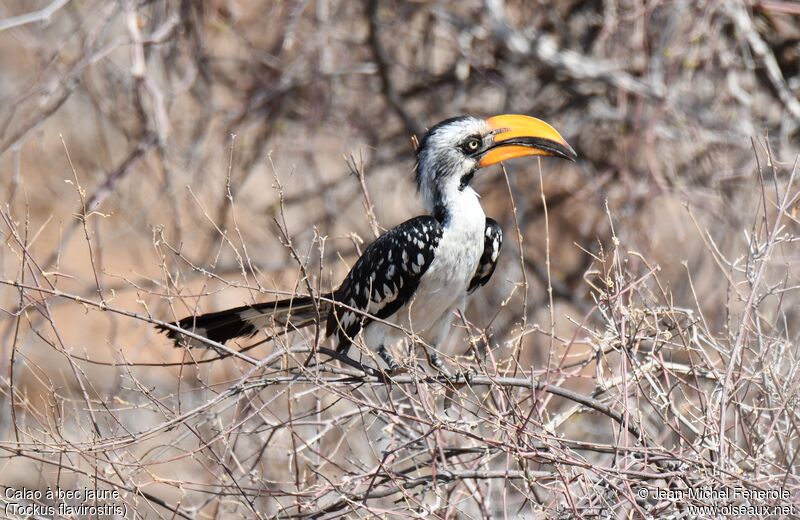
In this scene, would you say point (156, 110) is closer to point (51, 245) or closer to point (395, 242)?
point (395, 242)

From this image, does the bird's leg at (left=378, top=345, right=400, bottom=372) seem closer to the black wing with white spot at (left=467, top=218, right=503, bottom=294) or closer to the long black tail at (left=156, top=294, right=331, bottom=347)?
the long black tail at (left=156, top=294, right=331, bottom=347)

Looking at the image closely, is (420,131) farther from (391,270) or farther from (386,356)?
(386,356)

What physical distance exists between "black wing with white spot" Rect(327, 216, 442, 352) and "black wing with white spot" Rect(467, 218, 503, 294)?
9.7 inches

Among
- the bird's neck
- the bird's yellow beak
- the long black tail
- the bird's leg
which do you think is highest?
the bird's yellow beak

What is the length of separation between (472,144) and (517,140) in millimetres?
195

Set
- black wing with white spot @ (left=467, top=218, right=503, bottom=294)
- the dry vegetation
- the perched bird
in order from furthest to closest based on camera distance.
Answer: the dry vegetation < black wing with white spot @ (left=467, top=218, right=503, bottom=294) < the perched bird

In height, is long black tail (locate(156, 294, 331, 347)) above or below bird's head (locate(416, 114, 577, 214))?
A: below

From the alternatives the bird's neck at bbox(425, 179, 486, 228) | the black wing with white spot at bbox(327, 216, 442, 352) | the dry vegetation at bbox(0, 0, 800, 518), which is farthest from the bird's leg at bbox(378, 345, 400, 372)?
the bird's neck at bbox(425, 179, 486, 228)

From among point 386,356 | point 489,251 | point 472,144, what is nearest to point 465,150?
point 472,144

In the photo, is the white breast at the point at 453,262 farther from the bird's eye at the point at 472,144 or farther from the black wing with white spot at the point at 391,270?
the bird's eye at the point at 472,144

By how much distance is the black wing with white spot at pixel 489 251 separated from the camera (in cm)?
422

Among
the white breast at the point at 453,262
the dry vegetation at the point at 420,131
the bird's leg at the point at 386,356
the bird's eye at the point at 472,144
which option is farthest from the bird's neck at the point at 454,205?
the dry vegetation at the point at 420,131

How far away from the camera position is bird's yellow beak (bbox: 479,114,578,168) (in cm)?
411

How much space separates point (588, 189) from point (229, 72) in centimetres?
296
